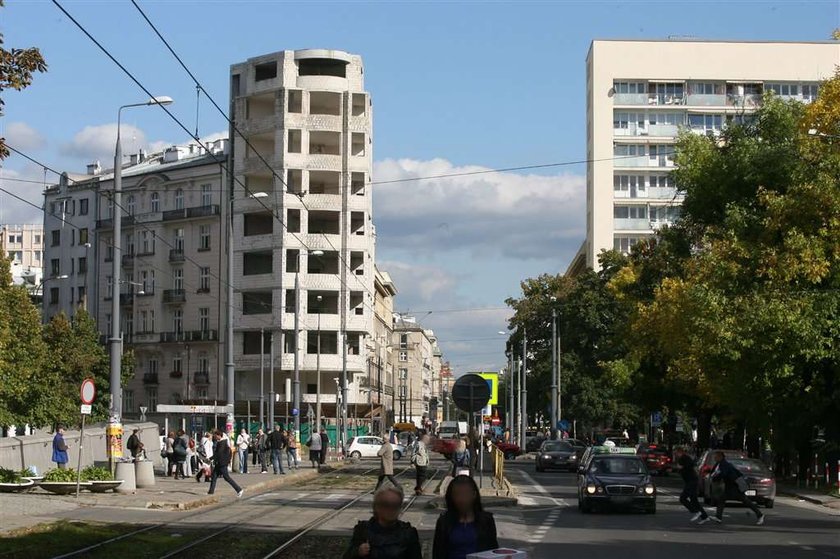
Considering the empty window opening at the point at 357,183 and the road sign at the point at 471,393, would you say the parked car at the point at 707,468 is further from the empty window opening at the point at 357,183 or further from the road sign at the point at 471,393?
the empty window opening at the point at 357,183

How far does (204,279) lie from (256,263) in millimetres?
6346

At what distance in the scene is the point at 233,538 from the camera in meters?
21.3

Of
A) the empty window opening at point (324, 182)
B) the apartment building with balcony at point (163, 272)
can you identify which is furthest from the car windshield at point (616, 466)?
the apartment building with balcony at point (163, 272)

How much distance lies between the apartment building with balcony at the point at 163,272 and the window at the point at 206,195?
7cm

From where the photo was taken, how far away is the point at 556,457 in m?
59.1

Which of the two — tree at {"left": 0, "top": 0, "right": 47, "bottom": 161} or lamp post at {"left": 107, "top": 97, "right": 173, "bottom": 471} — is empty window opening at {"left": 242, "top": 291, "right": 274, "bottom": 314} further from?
tree at {"left": 0, "top": 0, "right": 47, "bottom": 161}

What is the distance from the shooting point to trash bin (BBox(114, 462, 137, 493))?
32969 millimetres

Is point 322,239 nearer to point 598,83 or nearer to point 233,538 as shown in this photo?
point 598,83

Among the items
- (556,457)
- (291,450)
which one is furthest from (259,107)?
(556,457)

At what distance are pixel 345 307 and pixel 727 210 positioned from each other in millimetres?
44750

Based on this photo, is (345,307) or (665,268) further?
(345,307)

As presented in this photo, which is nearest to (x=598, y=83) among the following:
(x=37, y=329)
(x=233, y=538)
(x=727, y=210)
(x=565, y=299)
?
(x=565, y=299)

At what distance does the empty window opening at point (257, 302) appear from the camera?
85750mm

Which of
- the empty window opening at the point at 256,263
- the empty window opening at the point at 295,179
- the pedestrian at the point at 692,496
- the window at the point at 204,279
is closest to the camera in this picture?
the pedestrian at the point at 692,496
